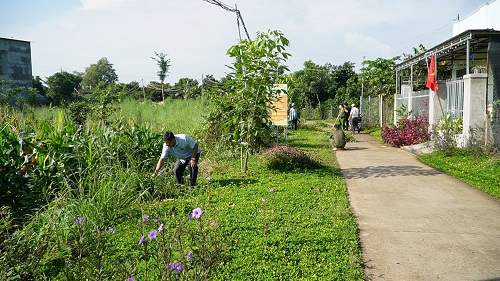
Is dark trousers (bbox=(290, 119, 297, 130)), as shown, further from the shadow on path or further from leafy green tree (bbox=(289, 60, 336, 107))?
leafy green tree (bbox=(289, 60, 336, 107))

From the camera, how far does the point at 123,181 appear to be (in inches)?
277

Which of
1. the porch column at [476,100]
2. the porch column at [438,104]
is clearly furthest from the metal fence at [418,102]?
the porch column at [476,100]

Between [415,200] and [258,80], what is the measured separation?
4318 mm

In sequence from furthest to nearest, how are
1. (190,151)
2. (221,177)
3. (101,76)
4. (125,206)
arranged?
1. (101,76)
2. (221,177)
3. (190,151)
4. (125,206)

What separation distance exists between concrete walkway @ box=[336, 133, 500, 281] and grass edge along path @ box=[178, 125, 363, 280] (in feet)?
0.82

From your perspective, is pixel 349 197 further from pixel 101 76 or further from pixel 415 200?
pixel 101 76

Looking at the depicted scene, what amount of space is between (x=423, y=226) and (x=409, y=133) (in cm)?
1051

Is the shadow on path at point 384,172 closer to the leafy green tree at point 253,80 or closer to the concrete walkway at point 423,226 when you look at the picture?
the concrete walkway at point 423,226

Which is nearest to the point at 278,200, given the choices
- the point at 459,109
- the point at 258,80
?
the point at 258,80

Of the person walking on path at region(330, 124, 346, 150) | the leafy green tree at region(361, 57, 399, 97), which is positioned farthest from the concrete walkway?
the leafy green tree at region(361, 57, 399, 97)

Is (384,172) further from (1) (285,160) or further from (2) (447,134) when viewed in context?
(2) (447,134)

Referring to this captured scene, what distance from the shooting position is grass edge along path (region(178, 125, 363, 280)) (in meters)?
4.48

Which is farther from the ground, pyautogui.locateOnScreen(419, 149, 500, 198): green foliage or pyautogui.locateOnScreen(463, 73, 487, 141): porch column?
pyautogui.locateOnScreen(463, 73, 487, 141): porch column

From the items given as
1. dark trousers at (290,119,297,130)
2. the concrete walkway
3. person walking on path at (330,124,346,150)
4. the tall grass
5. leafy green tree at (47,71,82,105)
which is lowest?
the concrete walkway
